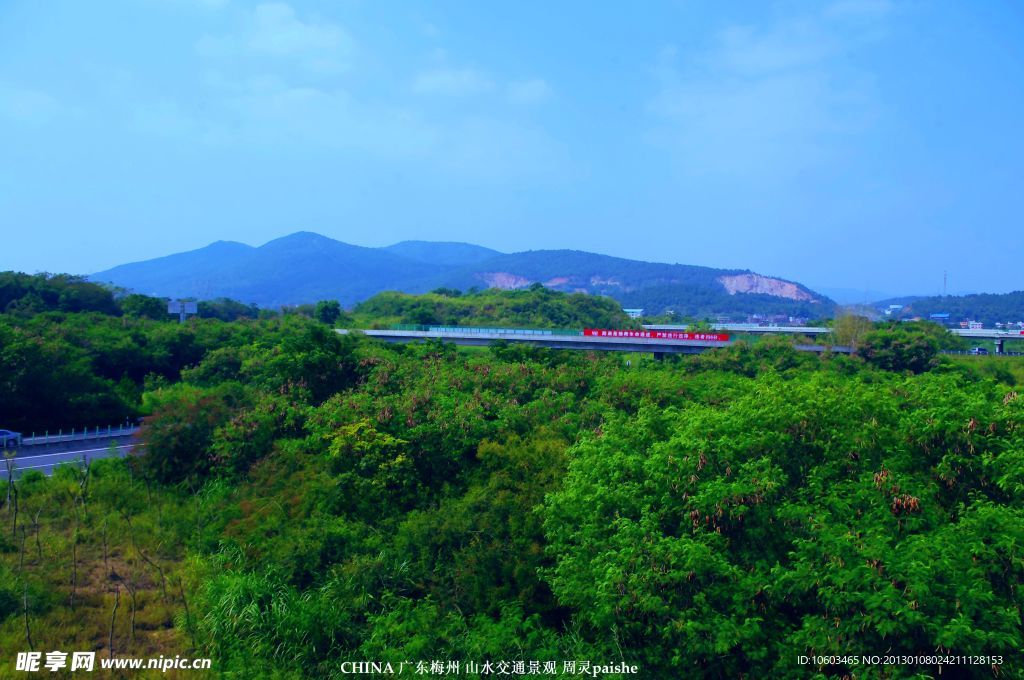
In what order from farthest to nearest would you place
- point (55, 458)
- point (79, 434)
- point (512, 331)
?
point (512, 331)
point (79, 434)
point (55, 458)

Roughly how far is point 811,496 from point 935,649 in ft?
10.4

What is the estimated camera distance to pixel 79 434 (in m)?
28.1

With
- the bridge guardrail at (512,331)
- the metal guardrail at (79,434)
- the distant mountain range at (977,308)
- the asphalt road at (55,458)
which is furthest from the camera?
the distant mountain range at (977,308)

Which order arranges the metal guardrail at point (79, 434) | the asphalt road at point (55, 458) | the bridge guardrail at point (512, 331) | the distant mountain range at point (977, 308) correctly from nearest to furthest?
the asphalt road at point (55, 458) → the metal guardrail at point (79, 434) → the bridge guardrail at point (512, 331) → the distant mountain range at point (977, 308)

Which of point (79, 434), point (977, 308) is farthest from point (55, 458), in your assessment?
point (977, 308)

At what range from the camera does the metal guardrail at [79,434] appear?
2636cm

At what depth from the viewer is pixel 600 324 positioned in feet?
268

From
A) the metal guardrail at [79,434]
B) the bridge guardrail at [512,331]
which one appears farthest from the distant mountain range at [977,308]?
the metal guardrail at [79,434]

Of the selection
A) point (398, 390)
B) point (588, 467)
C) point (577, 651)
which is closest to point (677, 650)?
point (577, 651)

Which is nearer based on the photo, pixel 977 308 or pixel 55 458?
pixel 55 458

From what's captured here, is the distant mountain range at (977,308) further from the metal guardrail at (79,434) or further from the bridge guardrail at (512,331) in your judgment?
the metal guardrail at (79,434)

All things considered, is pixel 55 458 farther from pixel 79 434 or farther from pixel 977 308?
pixel 977 308

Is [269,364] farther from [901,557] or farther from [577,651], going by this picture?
[901,557]

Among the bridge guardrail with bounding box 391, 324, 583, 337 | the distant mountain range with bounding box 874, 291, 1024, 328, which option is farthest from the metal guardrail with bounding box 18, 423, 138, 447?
the distant mountain range with bounding box 874, 291, 1024, 328
